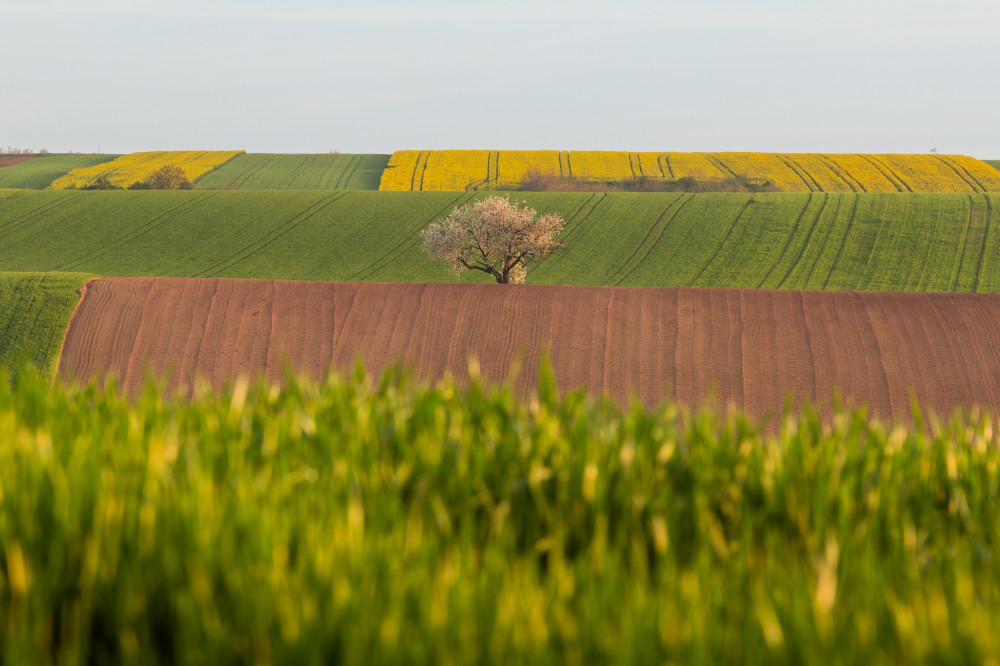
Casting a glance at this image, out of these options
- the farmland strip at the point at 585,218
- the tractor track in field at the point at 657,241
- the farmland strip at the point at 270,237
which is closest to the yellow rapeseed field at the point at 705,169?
the farmland strip at the point at 585,218

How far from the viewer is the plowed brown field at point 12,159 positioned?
9796 cm

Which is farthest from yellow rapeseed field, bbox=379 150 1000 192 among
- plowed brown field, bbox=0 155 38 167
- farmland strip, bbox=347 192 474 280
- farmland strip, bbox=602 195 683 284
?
plowed brown field, bbox=0 155 38 167

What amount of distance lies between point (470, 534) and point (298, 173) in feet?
313

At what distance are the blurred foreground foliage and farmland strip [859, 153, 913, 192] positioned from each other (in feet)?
277

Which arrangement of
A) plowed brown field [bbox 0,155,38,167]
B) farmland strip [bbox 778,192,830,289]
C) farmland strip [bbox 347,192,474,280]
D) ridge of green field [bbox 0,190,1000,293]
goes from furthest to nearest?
plowed brown field [bbox 0,155,38,167] → farmland strip [bbox 347,192,474,280] → ridge of green field [bbox 0,190,1000,293] → farmland strip [bbox 778,192,830,289]

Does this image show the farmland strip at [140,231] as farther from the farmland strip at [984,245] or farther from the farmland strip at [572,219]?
the farmland strip at [984,245]

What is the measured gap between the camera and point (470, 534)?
3.96 metres

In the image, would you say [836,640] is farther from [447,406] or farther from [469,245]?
[469,245]

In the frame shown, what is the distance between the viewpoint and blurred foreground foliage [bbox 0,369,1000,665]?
2.95 meters

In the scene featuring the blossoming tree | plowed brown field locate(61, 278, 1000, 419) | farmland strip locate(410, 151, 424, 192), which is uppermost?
farmland strip locate(410, 151, 424, 192)

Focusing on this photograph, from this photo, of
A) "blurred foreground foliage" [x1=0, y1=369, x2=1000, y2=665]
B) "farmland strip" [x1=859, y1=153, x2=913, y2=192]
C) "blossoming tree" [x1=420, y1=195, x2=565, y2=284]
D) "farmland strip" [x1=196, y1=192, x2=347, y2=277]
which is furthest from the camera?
"farmland strip" [x1=859, y1=153, x2=913, y2=192]

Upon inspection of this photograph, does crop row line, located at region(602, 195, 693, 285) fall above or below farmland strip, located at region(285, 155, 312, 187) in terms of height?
below

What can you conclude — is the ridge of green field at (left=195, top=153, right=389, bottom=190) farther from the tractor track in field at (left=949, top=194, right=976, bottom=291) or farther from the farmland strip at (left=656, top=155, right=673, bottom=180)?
the tractor track in field at (left=949, top=194, right=976, bottom=291)

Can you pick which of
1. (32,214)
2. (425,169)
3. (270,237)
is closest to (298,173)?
(425,169)
